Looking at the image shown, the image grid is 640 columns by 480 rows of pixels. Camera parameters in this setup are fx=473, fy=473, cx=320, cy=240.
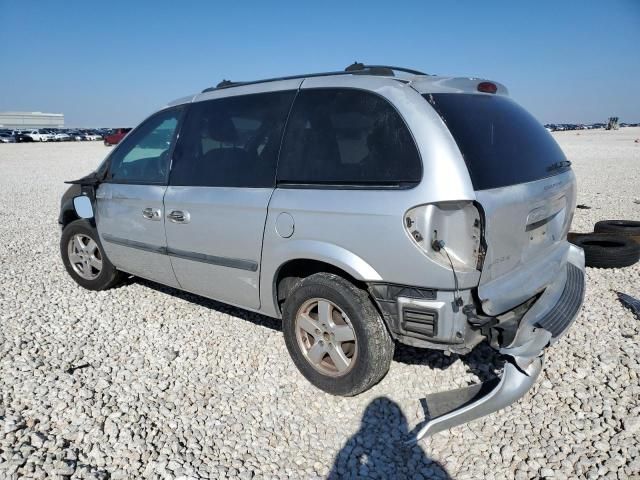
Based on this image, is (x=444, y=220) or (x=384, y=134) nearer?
(x=444, y=220)

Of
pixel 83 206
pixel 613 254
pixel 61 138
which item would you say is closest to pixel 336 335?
pixel 83 206

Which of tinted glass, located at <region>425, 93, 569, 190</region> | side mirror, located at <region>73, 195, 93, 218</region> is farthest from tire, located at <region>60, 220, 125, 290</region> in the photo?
tinted glass, located at <region>425, 93, 569, 190</region>

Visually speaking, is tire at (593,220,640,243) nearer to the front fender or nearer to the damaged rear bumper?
the damaged rear bumper

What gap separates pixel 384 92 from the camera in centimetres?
277

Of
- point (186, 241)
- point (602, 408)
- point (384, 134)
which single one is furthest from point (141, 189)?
point (602, 408)

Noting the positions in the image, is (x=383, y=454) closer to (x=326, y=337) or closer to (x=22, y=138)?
(x=326, y=337)

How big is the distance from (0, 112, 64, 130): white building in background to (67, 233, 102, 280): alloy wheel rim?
300 feet

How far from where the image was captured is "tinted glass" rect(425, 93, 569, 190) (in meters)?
2.58

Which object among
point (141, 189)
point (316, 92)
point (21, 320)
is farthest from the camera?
point (21, 320)

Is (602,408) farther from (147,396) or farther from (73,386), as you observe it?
(73,386)

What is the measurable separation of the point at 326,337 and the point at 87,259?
3.26 meters

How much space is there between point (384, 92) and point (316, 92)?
521mm

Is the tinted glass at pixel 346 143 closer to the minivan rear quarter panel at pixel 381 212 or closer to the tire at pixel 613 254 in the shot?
the minivan rear quarter panel at pixel 381 212

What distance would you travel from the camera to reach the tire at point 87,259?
4891 mm
